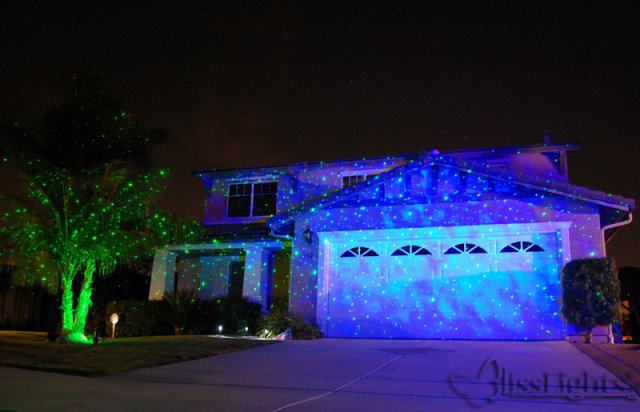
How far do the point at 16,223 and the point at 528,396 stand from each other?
39.6 ft

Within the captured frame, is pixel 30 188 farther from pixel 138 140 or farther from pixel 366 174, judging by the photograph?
pixel 366 174

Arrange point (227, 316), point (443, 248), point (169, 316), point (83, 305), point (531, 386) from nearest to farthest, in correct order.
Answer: point (531, 386), point (83, 305), point (443, 248), point (227, 316), point (169, 316)

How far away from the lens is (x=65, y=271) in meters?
13.2

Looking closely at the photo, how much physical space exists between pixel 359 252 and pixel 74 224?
7166mm

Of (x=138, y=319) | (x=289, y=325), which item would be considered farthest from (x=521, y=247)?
(x=138, y=319)

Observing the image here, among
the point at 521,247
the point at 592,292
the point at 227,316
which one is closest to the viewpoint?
the point at 592,292

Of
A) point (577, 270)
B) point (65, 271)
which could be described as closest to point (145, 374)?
point (65, 271)

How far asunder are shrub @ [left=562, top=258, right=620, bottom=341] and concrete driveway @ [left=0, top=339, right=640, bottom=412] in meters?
2.53

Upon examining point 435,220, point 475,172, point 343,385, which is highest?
point 475,172

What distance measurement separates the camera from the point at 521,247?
1328 cm

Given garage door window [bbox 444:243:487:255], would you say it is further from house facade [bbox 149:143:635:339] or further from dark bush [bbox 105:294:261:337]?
dark bush [bbox 105:294:261:337]

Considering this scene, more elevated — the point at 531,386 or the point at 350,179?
the point at 350,179

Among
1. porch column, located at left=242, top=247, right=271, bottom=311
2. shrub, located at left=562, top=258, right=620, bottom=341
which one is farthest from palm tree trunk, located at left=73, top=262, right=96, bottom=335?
shrub, located at left=562, top=258, right=620, bottom=341

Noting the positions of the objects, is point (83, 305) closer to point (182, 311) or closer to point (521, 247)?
point (182, 311)
